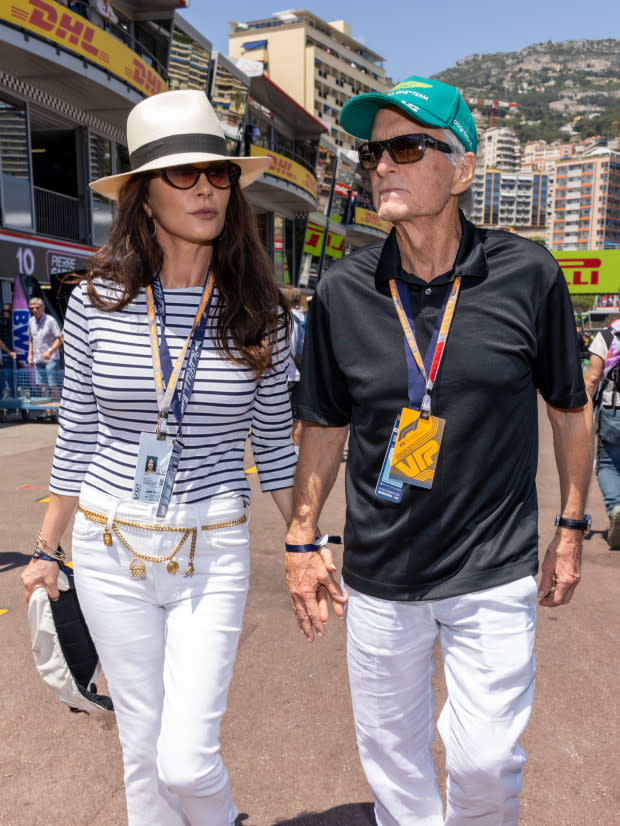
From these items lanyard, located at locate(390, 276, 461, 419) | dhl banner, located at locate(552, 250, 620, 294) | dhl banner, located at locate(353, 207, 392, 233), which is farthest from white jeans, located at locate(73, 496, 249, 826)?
dhl banner, located at locate(353, 207, 392, 233)

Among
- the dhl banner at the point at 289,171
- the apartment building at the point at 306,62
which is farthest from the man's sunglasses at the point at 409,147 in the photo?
the apartment building at the point at 306,62

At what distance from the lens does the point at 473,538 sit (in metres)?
2.08

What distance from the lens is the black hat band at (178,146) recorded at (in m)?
2.34

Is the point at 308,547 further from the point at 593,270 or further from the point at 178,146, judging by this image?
the point at 593,270

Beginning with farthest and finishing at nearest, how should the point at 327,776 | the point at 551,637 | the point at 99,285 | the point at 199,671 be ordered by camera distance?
the point at 551,637, the point at 327,776, the point at 99,285, the point at 199,671

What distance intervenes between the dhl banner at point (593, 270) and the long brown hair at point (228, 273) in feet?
76.2

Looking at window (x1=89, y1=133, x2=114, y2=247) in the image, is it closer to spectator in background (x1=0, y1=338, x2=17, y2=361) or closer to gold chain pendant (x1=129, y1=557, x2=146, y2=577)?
spectator in background (x1=0, y1=338, x2=17, y2=361)

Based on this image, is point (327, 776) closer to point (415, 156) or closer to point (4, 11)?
point (415, 156)

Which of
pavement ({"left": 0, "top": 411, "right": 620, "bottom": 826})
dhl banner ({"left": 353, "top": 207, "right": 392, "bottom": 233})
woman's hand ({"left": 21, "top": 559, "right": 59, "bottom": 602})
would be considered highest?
dhl banner ({"left": 353, "top": 207, "right": 392, "bottom": 233})

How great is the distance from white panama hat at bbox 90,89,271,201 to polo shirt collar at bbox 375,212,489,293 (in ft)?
1.86

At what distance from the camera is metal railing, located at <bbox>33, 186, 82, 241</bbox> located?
68.5ft

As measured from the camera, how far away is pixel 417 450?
2.07 metres

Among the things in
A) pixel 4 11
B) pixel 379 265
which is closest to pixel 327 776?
pixel 379 265

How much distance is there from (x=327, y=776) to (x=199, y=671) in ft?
3.99
